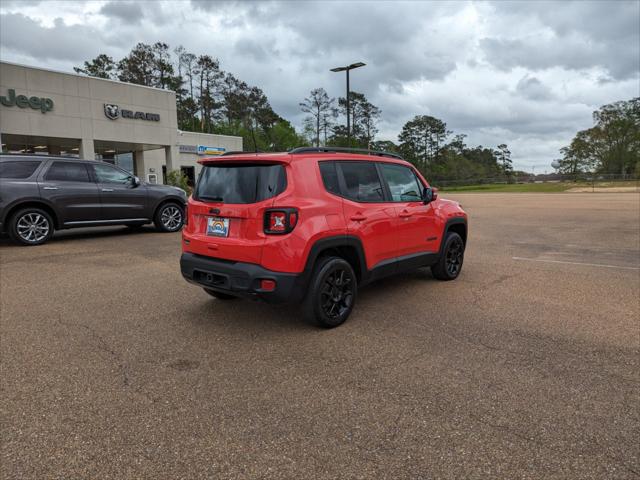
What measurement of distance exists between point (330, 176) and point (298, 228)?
735 millimetres

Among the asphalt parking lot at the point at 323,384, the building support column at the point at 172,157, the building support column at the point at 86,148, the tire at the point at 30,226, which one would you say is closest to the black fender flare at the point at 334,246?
the asphalt parking lot at the point at 323,384

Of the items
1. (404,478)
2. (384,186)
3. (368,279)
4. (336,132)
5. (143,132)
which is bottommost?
(404,478)

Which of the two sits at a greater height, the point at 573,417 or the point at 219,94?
the point at 219,94

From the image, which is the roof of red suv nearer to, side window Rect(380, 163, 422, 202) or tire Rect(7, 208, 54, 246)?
side window Rect(380, 163, 422, 202)

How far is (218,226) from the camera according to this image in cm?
416

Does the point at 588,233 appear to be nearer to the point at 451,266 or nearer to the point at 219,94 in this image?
the point at 451,266

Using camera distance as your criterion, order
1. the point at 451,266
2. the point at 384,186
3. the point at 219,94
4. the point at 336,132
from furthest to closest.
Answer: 1. the point at 336,132
2. the point at 219,94
3. the point at 451,266
4. the point at 384,186

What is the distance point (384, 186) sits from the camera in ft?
16.2

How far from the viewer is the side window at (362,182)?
4473 millimetres

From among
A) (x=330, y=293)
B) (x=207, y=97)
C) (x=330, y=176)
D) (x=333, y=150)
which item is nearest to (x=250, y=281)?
(x=330, y=293)

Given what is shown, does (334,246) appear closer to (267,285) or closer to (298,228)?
(298,228)

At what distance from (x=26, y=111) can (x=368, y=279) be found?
73.8ft

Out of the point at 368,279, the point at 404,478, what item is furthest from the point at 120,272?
the point at 404,478

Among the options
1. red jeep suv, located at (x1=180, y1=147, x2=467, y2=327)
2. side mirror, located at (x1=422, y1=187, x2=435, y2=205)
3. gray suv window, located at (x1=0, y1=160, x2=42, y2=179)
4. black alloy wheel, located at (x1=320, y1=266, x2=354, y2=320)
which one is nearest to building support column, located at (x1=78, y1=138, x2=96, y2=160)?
gray suv window, located at (x1=0, y1=160, x2=42, y2=179)
